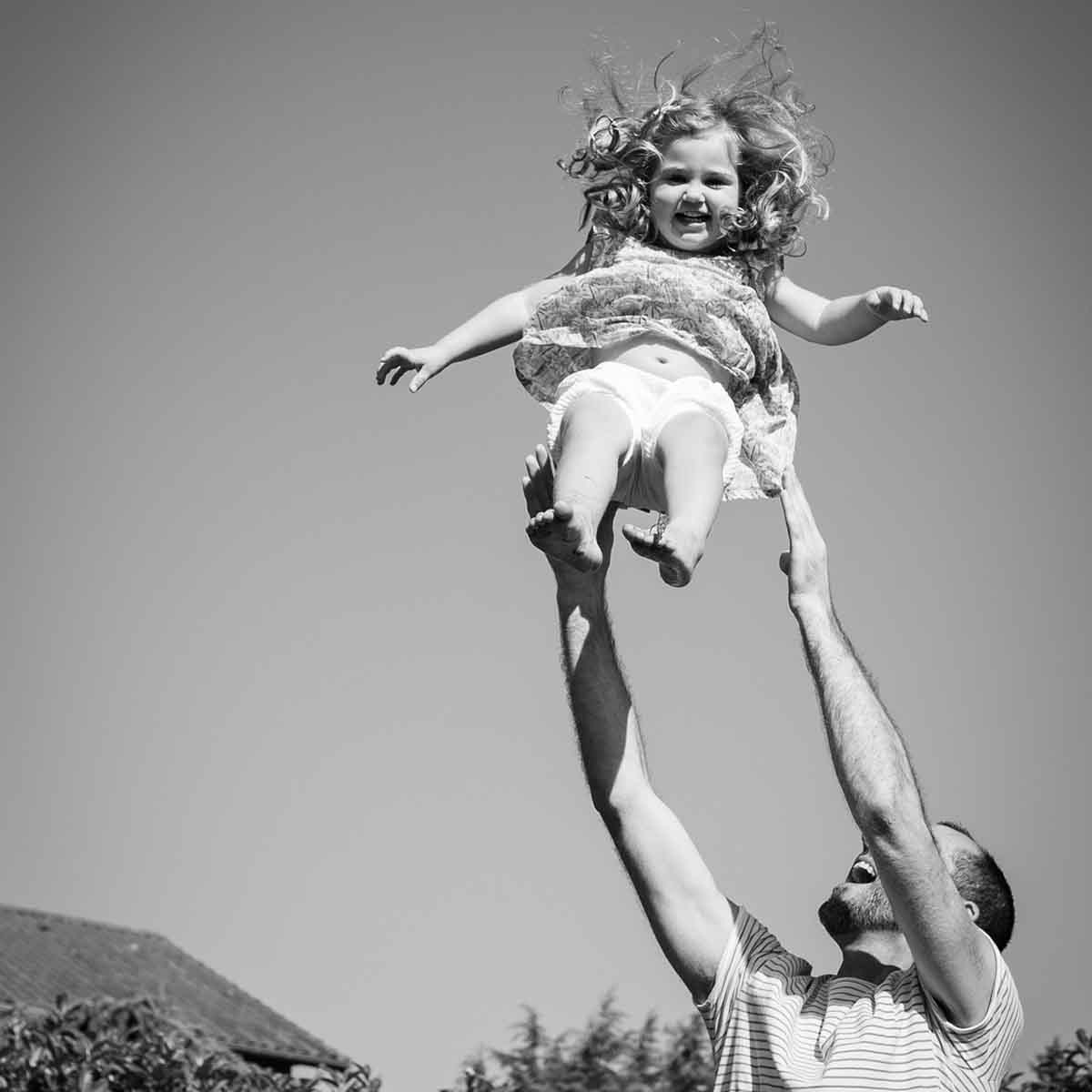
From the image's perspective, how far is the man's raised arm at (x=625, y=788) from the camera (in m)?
3.89

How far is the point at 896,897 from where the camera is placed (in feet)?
11.9

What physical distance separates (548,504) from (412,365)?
0.48 m

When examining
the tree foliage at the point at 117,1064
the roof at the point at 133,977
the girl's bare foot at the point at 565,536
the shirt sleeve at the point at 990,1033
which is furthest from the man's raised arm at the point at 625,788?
the roof at the point at 133,977

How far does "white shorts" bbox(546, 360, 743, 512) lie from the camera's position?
401cm

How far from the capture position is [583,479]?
147 inches

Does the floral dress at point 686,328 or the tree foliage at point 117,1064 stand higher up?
the floral dress at point 686,328

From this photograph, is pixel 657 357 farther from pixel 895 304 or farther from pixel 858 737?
pixel 858 737

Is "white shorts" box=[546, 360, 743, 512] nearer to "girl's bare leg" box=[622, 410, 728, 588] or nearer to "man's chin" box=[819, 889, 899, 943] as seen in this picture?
"girl's bare leg" box=[622, 410, 728, 588]

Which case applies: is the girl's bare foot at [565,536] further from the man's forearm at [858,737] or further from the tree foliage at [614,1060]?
the tree foliage at [614,1060]

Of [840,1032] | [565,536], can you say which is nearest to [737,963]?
[840,1032]

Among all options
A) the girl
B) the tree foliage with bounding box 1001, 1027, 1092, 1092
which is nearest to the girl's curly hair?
the girl

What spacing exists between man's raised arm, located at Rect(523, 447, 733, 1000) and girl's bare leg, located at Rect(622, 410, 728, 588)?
0.97 feet

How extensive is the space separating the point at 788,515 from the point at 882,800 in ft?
2.62

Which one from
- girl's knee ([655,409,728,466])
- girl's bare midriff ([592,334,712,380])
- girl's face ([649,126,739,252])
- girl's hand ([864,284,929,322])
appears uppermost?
girl's face ([649,126,739,252])
